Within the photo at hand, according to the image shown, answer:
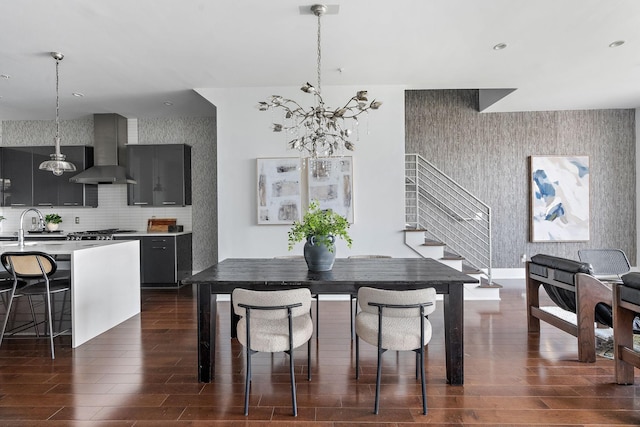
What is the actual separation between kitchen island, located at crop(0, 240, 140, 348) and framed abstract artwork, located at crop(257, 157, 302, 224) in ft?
5.41

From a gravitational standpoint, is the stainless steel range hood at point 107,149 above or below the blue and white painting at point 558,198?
above

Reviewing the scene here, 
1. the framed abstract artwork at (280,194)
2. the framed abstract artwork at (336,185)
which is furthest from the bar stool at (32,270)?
the framed abstract artwork at (336,185)

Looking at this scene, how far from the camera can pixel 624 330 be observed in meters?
2.66

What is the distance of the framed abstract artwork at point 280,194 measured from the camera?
17.0 feet

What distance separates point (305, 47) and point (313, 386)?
3.20 m

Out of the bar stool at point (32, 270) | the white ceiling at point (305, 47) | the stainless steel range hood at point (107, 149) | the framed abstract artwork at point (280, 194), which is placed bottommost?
the bar stool at point (32, 270)

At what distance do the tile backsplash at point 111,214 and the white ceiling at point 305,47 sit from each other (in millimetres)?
1766

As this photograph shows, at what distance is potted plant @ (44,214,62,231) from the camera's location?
6.56m

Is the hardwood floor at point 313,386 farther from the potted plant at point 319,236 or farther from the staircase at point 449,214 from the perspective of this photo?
the staircase at point 449,214

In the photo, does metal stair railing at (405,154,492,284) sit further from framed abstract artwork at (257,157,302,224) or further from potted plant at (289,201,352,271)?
potted plant at (289,201,352,271)

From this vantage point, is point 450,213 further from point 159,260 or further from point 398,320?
point 159,260

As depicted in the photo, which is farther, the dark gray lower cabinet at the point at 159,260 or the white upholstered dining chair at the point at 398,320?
the dark gray lower cabinet at the point at 159,260

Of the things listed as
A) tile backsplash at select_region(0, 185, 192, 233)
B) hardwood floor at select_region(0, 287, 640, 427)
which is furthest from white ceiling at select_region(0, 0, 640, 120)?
hardwood floor at select_region(0, 287, 640, 427)

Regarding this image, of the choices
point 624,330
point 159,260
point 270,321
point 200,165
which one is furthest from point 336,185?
point 624,330
